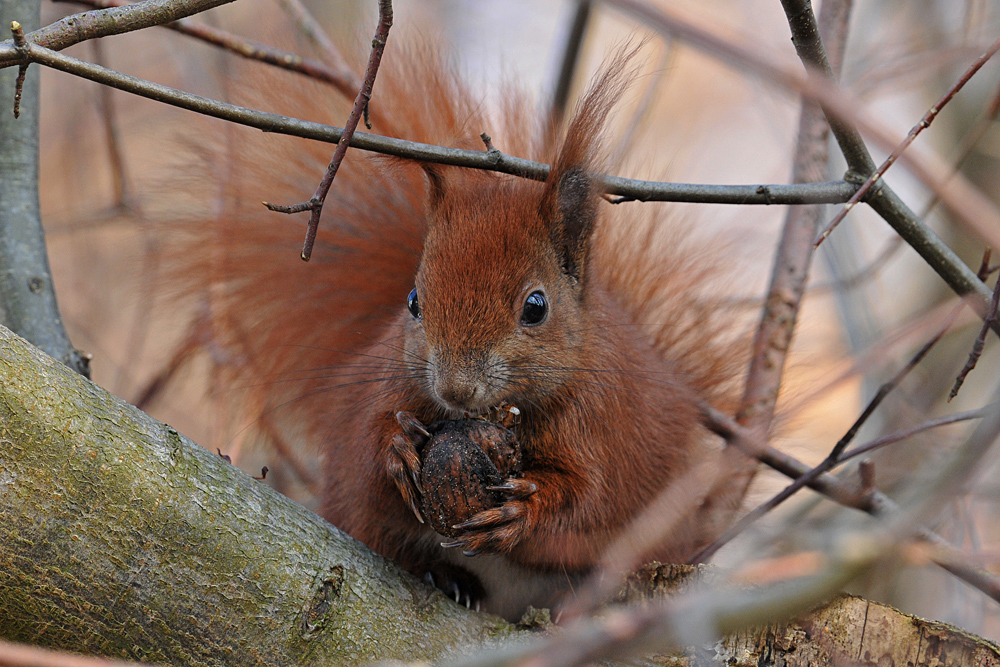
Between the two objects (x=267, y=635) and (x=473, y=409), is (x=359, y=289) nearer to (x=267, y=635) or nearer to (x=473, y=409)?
(x=473, y=409)

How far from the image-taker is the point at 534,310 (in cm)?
175

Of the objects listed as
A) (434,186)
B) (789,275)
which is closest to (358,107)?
(434,186)

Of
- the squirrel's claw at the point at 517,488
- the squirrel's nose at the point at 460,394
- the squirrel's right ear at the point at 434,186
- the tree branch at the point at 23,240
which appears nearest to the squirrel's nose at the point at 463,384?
the squirrel's nose at the point at 460,394

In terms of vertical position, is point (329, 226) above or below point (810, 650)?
above

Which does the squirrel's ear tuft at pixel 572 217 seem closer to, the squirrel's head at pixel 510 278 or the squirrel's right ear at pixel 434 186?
the squirrel's head at pixel 510 278

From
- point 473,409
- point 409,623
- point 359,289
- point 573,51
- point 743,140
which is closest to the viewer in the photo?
point 409,623

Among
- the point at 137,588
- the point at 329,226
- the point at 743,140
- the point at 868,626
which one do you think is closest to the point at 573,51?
the point at 329,226

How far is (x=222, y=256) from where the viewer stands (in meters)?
2.37

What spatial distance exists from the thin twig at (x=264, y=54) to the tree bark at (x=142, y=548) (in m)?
0.92

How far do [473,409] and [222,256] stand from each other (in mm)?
1080

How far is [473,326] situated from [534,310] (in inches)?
6.1

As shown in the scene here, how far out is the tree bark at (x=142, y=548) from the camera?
3.79 ft

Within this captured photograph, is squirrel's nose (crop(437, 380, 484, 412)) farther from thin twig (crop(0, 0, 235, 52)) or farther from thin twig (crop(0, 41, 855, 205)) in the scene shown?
thin twig (crop(0, 0, 235, 52))

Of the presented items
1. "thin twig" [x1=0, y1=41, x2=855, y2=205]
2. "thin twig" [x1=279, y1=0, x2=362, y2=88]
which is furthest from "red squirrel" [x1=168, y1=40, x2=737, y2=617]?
"thin twig" [x1=0, y1=41, x2=855, y2=205]
